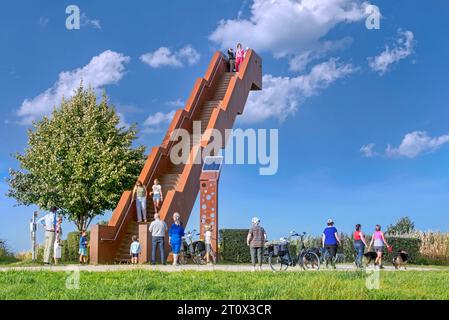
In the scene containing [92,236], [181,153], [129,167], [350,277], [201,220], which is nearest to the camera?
[350,277]

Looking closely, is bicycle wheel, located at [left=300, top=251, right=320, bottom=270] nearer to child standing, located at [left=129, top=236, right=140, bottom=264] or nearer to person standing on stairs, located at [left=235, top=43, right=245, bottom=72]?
child standing, located at [left=129, top=236, right=140, bottom=264]

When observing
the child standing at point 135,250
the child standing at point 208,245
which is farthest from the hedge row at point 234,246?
the child standing at point 135,250

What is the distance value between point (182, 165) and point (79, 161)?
9.49 metres

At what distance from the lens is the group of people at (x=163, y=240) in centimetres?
2072

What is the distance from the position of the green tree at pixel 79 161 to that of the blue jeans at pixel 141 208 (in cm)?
1036

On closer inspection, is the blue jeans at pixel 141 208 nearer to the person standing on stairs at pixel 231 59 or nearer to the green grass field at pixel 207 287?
the green grass field at pixel 207 287

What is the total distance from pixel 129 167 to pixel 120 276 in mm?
22315

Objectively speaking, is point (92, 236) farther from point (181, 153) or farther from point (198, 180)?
point (181, 153)

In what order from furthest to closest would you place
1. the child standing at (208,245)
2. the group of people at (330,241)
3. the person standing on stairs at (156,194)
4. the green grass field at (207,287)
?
the person standing on stairs at (156,194) → the child standing at (208,245) → the group of people at (330,241) → the green grass field at (207,287)

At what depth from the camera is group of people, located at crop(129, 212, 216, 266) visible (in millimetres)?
20719

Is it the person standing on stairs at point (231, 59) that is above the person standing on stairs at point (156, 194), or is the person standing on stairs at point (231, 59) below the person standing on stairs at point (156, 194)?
above
